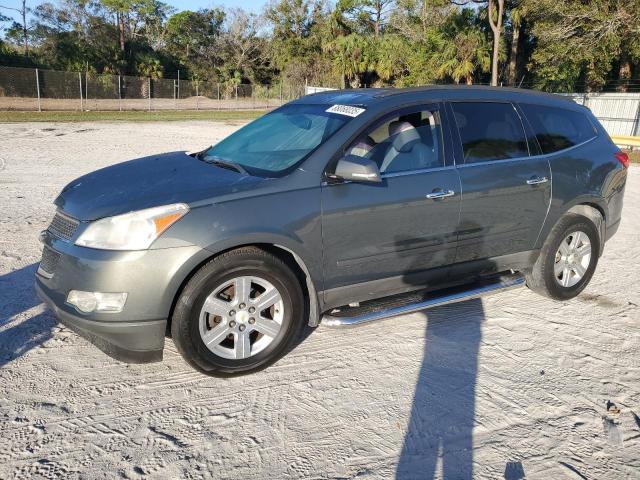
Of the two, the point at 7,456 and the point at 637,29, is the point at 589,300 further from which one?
the point at 637,29

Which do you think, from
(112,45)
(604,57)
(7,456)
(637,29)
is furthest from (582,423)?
(112,45)

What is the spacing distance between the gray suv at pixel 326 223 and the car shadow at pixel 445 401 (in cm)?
28

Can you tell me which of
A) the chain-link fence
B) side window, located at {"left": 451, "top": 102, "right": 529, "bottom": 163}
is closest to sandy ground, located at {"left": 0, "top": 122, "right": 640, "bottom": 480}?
side window, located at {"left": 451, "top": 102, "right": 529, "bottom": 163}

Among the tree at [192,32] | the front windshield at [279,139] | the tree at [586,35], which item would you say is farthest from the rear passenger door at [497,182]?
the tree at [192,32]

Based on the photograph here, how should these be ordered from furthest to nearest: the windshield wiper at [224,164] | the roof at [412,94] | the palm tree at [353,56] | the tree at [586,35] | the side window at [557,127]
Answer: the palm tree at [353,56] → the tree at [586,35] → the side window at [557,127] → the roof at [412,94] → the windshield wiper at [224,164]

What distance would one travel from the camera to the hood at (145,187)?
3352mm

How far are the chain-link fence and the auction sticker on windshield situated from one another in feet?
87.6

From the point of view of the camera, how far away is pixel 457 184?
4.19 metres

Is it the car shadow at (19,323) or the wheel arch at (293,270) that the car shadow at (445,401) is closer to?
the wheel arch at (293,270)

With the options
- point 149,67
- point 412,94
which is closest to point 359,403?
point 412,94

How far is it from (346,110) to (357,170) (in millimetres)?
709

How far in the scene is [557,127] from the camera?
499 cm

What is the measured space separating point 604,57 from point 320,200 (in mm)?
25947

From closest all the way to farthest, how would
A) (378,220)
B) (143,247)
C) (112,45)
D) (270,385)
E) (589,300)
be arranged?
1. (143,247)
2. (270,385)
3. (378,220)
4. (589,300)
5. (112,45)
